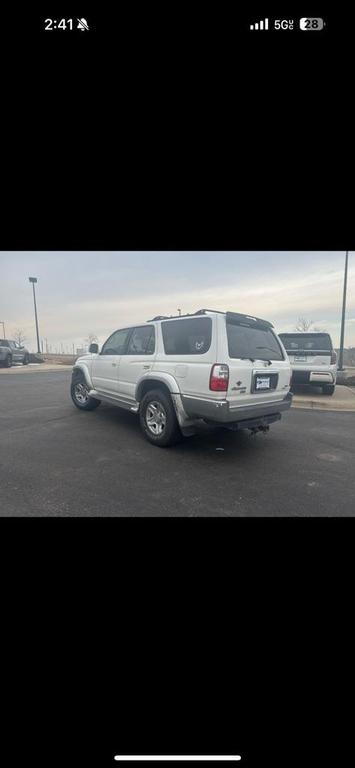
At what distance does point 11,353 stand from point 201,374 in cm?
1915

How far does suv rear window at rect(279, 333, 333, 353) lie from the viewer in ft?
24.8

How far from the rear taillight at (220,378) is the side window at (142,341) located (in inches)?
56.4

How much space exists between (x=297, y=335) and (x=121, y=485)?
21.6ft

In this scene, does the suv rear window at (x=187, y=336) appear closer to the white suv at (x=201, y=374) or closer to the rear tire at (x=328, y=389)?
the white suv at (x=201, y=374)

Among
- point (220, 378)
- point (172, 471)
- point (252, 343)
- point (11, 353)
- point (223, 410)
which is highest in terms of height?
point (11, 353)

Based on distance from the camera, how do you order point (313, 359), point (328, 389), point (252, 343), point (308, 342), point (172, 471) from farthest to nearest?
point (328, 389) → point (308, 342) → point (313, 359) → point (252, 343) → point (172, 471)

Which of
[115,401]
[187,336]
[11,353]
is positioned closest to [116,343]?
[115,401]

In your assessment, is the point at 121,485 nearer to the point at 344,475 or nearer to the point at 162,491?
the point at 162,491
